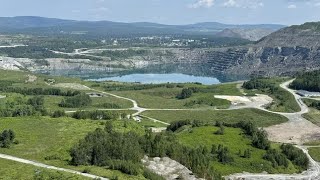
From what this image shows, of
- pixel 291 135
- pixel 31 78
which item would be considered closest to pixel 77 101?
pixel 291 135

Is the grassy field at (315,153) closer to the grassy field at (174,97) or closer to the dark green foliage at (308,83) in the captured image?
the grassy field at (174,97)

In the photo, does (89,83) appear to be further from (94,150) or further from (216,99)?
(94,150)

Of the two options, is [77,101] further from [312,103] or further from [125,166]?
[125,166]

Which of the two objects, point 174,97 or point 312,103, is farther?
point 174,97

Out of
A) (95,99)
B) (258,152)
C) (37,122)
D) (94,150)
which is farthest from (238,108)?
(94,150)

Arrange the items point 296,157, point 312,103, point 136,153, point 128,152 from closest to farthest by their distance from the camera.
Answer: point 128,152, point 136,153, point 296,157, point 312,103

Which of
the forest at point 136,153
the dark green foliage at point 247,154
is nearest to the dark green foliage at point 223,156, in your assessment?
the forest at point 136,153

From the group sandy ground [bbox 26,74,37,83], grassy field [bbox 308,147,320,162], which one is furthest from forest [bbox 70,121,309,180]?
sandy ground [bbox 26,74,37,83]
